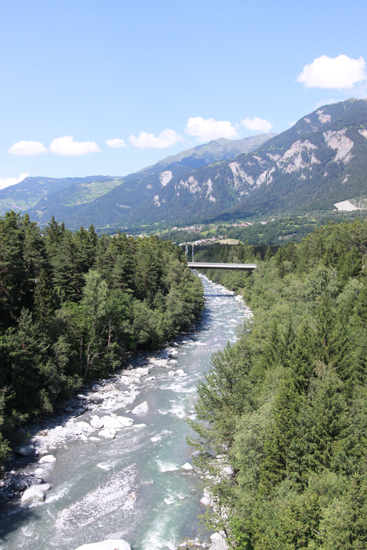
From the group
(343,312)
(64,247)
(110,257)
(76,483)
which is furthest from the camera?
(110,257)

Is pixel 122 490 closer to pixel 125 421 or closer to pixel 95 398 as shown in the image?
pixel 125 421

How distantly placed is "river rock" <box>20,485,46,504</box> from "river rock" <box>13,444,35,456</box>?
5351 millimetres

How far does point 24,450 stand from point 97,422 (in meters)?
8.05

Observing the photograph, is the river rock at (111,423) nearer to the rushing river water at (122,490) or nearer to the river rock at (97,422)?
the river rock at (97,422)

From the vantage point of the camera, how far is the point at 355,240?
3703 inches

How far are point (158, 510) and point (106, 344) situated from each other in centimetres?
2997

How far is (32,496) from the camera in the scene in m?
28.1

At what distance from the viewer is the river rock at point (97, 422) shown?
129ft

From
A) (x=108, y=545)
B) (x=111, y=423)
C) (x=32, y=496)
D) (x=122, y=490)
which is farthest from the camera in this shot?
(x=111, y=423)

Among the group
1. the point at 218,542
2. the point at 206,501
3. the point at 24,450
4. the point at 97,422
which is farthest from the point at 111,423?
the point at 218,542

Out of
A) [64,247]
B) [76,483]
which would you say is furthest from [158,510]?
[64,247]

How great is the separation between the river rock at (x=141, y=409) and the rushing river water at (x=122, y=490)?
0.55 m

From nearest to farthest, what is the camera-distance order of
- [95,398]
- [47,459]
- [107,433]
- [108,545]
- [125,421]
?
1. [108,545]
2. [47,459]
3. [107,433]
4. [125,421]
5. [95,398]

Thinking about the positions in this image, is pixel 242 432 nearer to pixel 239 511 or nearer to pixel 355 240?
pixel 239 511
